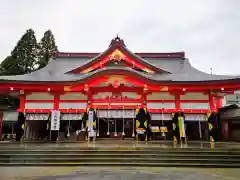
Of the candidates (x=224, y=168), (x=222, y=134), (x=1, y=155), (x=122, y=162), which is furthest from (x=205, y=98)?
(x=1, y=155)

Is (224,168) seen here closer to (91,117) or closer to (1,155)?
(91,117)

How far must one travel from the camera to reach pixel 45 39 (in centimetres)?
4331

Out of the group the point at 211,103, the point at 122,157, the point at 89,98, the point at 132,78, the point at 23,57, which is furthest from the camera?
the point at 23,57

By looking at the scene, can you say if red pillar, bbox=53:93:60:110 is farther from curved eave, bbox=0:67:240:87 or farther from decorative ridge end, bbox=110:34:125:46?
decorative ridge end, bbox=110:34:125:46

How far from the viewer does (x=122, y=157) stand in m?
9.34

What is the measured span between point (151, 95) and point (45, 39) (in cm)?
3312

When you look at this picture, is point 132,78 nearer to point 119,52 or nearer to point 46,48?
point 119,52

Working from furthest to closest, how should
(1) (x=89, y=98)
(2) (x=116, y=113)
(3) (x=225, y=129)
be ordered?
(3) (x=225, y=129), (1) (x=89, y=98), (2) (x=116, y=113)

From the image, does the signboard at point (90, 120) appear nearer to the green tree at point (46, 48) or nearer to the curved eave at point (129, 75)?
the curved eave at point (129, 75)

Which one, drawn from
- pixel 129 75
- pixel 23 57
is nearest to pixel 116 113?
pixel 129 75

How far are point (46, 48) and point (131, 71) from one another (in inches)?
1247

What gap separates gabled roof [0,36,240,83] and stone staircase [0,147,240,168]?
22.6 ft

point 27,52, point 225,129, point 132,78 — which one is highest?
point 27,52

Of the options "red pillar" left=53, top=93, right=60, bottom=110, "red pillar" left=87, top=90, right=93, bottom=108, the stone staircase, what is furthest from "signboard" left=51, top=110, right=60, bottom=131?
the stone staircase
